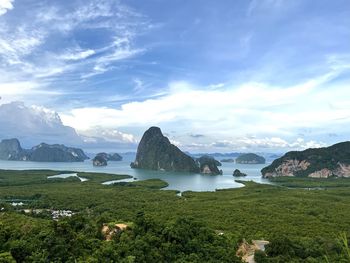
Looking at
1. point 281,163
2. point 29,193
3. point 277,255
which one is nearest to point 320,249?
point 277,255

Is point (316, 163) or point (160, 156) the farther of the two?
point (160, 156)

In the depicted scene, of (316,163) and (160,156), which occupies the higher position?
(160,156)

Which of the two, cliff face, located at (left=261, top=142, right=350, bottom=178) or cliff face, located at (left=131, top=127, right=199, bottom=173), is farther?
cliff face, located at (left=131, top=127, right=199, bottom=173)

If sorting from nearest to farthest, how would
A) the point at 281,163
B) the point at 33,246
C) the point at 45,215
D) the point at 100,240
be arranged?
the point at 33,246 → the point at 100,240 → the point at 45,215 → the point at 281,163

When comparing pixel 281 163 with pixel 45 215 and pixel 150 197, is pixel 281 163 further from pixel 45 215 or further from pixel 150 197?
pixel 45 215
